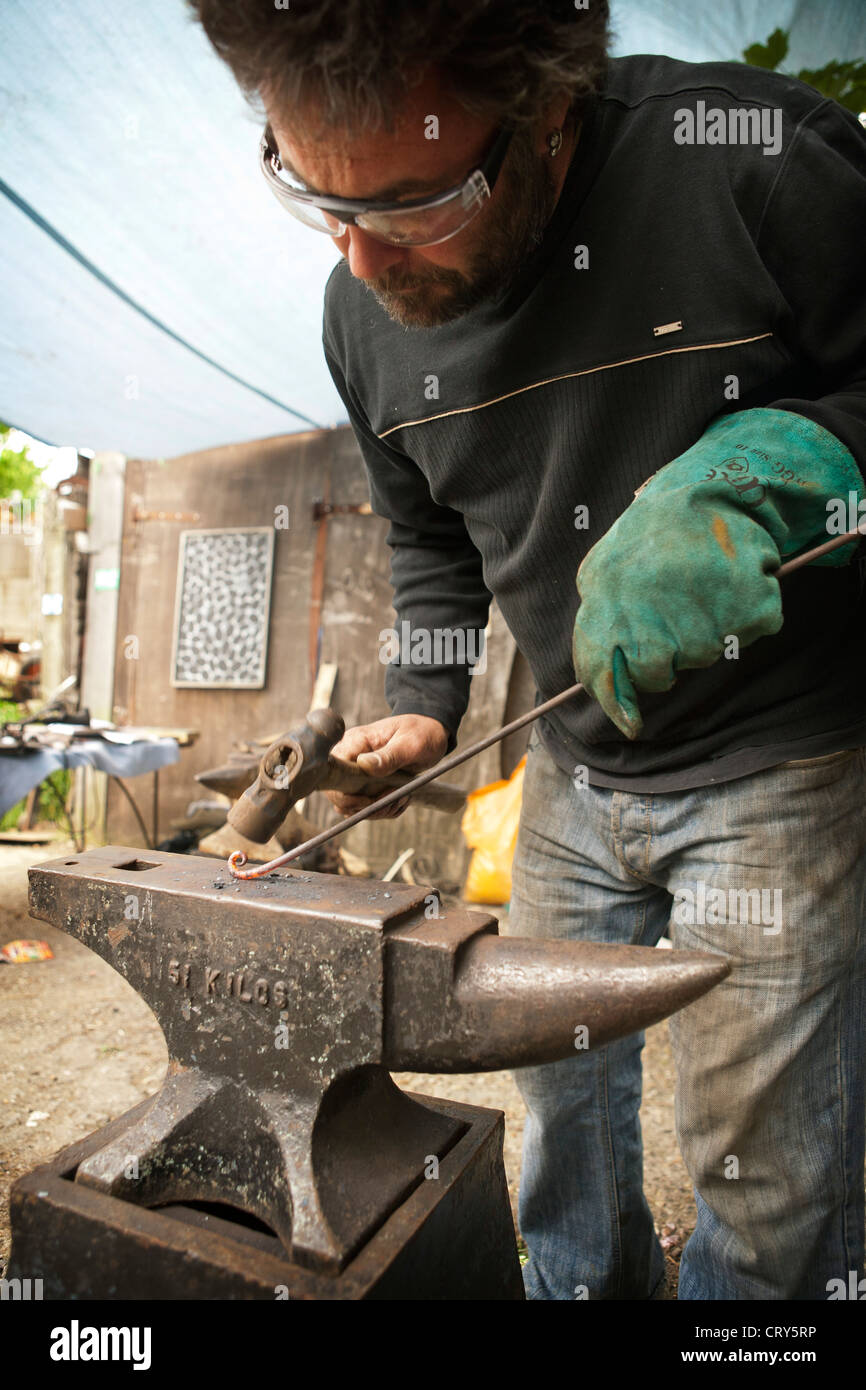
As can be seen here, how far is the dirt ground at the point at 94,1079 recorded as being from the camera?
7.57 ft

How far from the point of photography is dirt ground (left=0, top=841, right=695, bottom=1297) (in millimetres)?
2307

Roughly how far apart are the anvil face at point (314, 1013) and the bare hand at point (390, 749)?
0.84 ft

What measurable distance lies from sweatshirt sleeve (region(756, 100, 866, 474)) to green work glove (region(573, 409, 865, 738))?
4.6 inches

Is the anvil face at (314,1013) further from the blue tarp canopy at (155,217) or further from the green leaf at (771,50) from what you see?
the green leaf at (771,50)

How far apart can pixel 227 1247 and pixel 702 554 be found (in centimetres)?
92

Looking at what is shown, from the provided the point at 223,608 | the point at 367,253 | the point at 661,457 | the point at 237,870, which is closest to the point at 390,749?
the point at 237,870

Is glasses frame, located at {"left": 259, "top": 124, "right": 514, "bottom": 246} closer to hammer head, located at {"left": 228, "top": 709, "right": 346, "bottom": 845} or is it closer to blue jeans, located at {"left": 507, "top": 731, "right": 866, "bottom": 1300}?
hammer head, located at {"left": 228, "top": 709, "right": 346, "bottom": 845}

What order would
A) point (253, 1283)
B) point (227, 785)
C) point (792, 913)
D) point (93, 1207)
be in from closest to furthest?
point (253, 1283), point (93, 1207), point (792, 913), point (227, 785)

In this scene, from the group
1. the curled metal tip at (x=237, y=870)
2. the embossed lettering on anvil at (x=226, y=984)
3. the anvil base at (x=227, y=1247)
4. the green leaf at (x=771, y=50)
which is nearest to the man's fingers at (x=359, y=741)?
the curled metal tip at (x=237, y=870)
